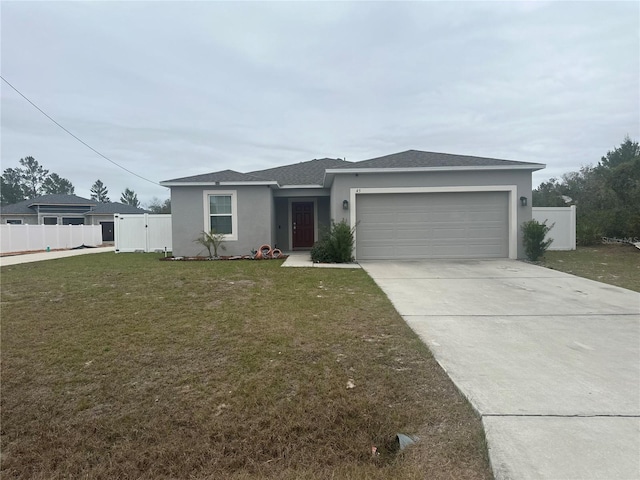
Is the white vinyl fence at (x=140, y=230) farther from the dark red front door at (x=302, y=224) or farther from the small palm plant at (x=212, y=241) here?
the dark red front door at (x=302, y=224)

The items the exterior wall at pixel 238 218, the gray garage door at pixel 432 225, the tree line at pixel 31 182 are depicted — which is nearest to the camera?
the gray garage door at pixel 432 225

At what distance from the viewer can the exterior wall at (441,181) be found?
11.7 metres

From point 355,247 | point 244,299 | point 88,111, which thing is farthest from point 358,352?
point 88,111

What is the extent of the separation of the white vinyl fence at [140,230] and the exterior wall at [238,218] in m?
4.14

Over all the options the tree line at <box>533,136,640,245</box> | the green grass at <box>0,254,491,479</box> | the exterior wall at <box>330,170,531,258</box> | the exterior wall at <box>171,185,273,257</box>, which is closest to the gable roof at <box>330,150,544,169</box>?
the exterior wall at <box>330,170,531,258</box>

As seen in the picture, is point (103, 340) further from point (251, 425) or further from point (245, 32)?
point (245, 32)

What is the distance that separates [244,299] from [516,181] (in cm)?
1003

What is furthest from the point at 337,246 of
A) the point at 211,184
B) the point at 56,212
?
the point at 56,212

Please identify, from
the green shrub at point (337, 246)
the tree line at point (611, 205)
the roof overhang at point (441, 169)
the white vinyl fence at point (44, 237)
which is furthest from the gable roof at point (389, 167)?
the white vinyl fence at point (44, 237)

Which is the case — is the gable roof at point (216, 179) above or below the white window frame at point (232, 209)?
above

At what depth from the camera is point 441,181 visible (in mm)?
11797

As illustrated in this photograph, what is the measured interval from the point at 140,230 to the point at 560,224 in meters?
19.1

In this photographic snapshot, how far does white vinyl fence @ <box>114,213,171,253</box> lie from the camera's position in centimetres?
1703

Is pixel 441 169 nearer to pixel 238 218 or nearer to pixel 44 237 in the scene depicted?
pixel 238 218
